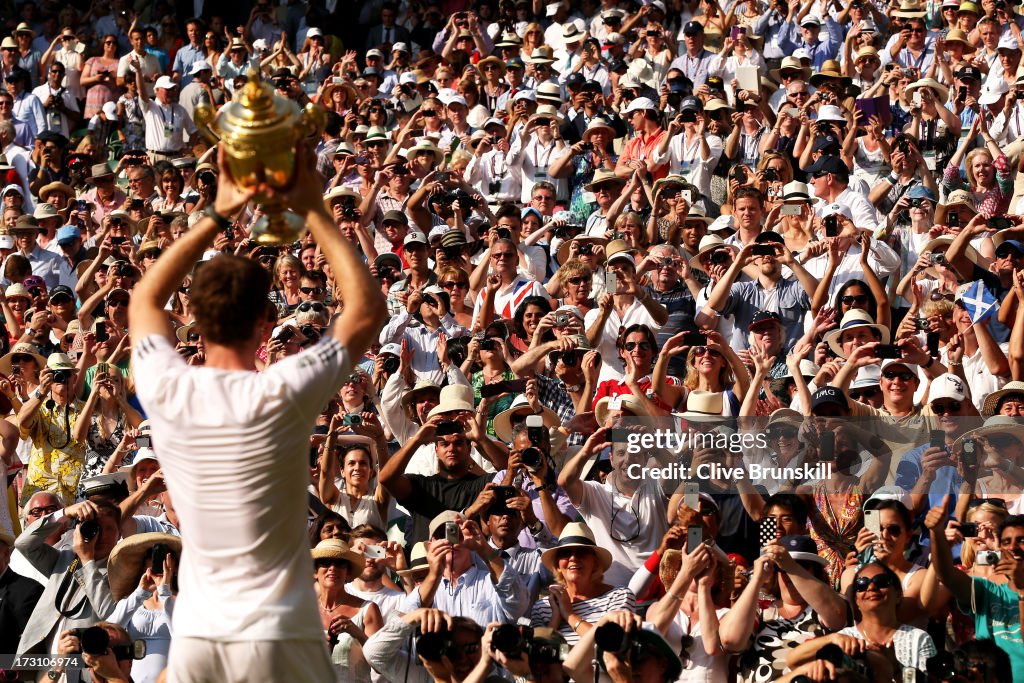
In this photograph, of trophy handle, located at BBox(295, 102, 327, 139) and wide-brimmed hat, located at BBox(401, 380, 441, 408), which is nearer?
trophy handle, located at BBox(295, 102, 327, 139)

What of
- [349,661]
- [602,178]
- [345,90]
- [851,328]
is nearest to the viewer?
[349,661]

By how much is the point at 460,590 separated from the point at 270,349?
265 centimetres

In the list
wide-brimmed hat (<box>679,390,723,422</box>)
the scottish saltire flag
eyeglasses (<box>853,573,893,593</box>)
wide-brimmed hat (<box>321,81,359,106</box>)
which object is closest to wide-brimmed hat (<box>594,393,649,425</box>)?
wide-brimmed hat (<box>679,390,723,422</box>)

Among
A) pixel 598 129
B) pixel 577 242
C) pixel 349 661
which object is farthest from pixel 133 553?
pixel 598 129

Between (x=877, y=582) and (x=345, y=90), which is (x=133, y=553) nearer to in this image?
(x=877, y=582)

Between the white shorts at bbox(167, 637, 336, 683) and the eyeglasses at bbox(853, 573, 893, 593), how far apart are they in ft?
11.9

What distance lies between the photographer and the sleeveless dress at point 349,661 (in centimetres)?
738

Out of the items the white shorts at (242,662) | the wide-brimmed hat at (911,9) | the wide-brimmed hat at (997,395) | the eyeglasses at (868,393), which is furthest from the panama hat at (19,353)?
the wide-brimmed hat at (911,9)

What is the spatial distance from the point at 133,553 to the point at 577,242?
5.31 m

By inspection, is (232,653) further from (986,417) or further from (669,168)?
(669,168)

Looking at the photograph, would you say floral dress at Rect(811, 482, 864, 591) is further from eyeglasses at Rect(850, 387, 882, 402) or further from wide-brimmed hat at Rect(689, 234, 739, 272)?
wide-brimmed hat at Rect(689, 234, 739, 272)

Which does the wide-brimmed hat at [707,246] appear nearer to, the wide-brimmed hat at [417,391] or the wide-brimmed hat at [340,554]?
the wide-brimmed hat at [417,391]

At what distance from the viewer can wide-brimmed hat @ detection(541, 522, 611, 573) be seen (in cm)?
795

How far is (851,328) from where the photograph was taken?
10.2m
